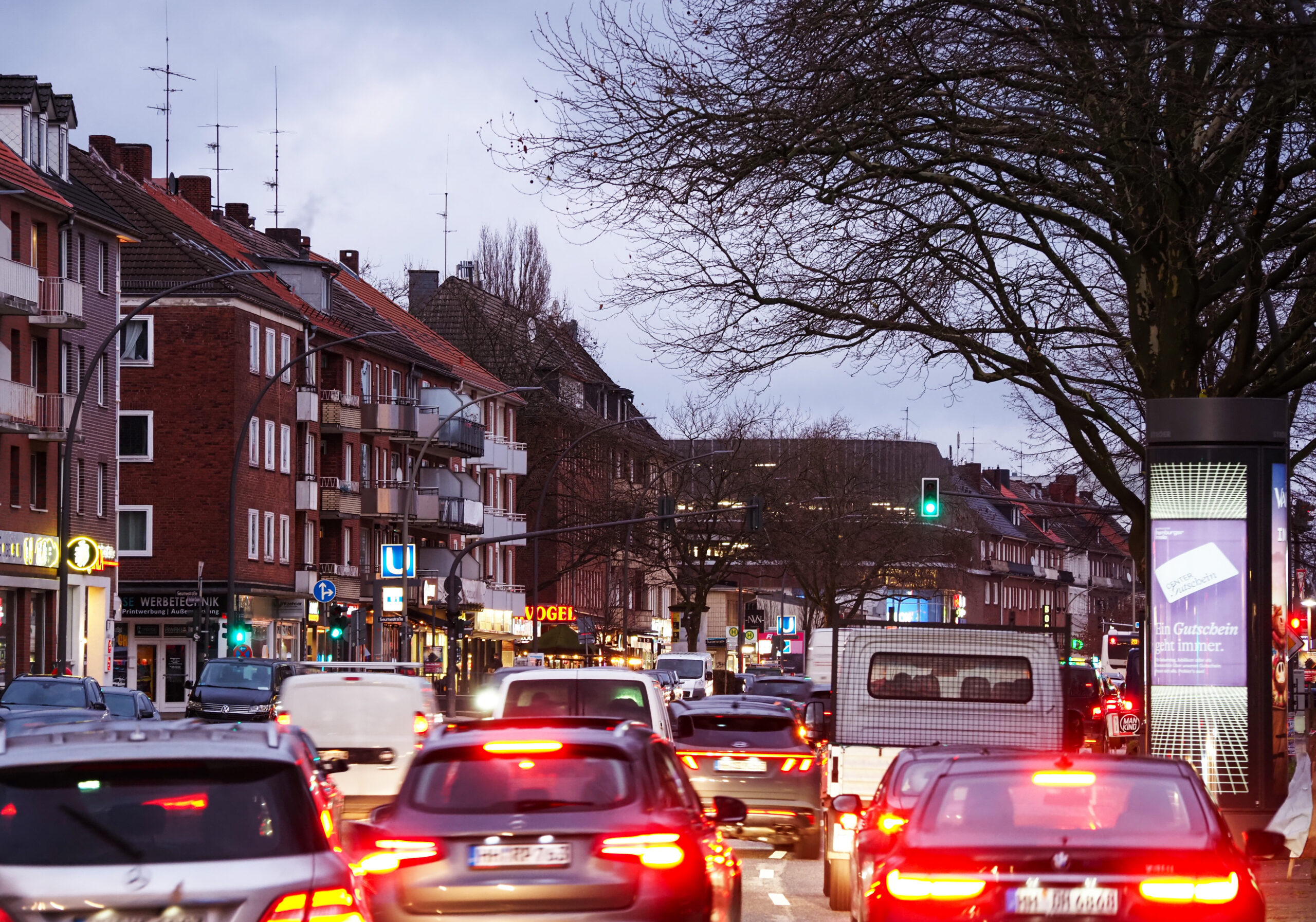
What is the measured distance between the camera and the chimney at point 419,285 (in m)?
106

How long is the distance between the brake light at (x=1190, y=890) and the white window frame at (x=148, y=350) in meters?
63.1

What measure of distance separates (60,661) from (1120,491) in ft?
63.6

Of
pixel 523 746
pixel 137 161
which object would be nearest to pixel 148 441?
pixel 137 161

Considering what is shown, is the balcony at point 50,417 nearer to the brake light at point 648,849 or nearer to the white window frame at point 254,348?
the white window frame at point 254,348

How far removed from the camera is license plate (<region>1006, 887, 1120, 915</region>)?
9.08 meters

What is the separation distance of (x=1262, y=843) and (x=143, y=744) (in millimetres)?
5837

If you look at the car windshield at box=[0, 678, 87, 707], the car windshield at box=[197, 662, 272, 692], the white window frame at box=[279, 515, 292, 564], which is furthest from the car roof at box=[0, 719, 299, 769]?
the white window frame at box=[279, 515, 292, 564]

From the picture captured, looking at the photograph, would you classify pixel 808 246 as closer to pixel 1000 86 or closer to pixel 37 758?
pixel 1000 86

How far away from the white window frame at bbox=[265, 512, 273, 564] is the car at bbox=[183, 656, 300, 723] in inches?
953

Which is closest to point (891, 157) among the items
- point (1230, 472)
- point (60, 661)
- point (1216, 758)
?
point (1230, 472)

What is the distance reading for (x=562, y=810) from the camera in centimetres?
1020

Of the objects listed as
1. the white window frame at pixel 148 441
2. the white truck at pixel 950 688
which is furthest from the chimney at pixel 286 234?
the white truck at pixel 950 688

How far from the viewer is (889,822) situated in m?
11.6

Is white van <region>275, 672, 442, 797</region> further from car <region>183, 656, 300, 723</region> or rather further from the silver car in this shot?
car <region>183, 656, 300, 723</region>
